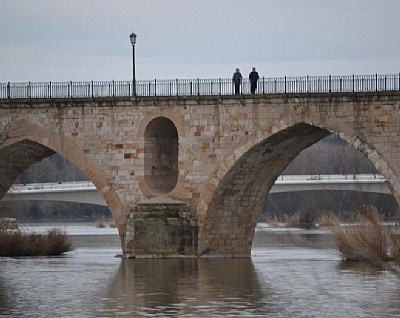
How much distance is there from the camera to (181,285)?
40.3m

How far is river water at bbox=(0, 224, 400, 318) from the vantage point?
112 feet

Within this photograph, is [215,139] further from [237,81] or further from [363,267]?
[363,267]

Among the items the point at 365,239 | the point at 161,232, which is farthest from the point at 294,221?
the point at 365,239

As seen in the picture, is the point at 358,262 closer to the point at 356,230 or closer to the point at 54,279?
the point at 356,230

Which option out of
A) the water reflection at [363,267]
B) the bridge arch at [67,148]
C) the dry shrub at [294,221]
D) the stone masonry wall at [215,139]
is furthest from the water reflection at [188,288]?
the dry shrub at [294,221]

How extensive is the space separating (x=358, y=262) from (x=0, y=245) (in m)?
12.8

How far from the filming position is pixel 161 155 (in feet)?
178

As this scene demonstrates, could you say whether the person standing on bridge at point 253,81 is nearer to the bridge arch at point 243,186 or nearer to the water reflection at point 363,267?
the bridge arch at point 243,186

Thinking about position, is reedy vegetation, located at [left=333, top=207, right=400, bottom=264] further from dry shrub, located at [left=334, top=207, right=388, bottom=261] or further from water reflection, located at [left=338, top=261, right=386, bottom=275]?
water reflection, located at [left=338, top=261, right=386, bottom=275]

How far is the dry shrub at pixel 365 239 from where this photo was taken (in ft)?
154

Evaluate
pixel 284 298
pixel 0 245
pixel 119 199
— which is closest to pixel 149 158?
pixel 119 199

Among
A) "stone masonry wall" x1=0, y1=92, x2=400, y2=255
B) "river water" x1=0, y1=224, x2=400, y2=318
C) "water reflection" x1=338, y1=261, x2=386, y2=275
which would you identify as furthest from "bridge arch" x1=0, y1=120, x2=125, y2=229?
"water reflection" x1=338, y1=261, x2=386, y2=275

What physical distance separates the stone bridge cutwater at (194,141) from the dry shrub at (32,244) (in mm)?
2811

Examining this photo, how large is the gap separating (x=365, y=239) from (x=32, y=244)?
12589mm
